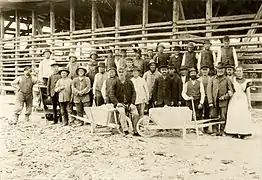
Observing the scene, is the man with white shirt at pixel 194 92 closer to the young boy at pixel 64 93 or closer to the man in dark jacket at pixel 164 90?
the man in dark jacket at pixel 164 90

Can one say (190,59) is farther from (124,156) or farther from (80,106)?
(124,156)

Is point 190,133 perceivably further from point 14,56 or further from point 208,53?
point 14,56

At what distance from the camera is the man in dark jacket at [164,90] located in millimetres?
9148

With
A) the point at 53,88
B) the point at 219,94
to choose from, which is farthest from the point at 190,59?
the point at 53,88

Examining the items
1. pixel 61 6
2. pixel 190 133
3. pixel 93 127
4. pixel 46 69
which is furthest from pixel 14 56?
pixel 190 133

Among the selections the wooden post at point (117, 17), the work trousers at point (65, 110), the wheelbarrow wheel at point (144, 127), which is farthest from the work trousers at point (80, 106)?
the wooden post at point (117, 17)

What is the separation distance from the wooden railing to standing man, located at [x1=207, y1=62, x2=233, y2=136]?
2.86 m

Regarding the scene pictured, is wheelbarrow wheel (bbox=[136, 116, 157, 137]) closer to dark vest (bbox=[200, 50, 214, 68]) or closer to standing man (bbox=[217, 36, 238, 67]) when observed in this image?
dark vest (bbox=[200, 50, 214, 68])

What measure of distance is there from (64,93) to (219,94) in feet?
12.7

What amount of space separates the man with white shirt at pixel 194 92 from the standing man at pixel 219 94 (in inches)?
6.9

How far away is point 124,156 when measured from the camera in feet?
22.4

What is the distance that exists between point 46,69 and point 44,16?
26.3 feet

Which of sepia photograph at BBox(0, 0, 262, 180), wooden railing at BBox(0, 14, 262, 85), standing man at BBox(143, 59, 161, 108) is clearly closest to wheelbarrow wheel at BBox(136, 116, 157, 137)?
sepia photograph at BBox(0, 0, 262, 180)

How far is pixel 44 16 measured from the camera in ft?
64.2
